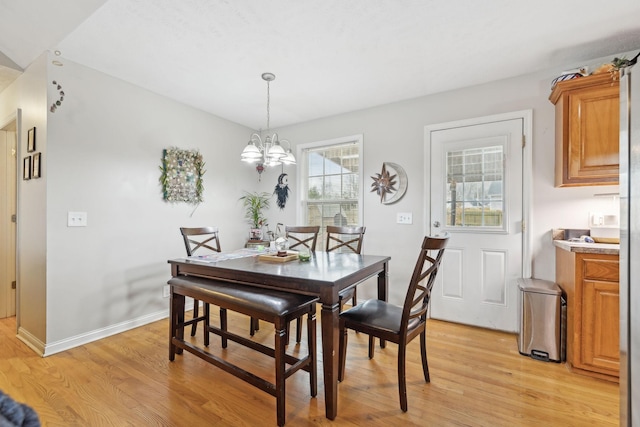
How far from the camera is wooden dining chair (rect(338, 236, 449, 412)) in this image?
1.68m

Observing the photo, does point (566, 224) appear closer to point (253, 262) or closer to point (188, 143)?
point (253, 262)

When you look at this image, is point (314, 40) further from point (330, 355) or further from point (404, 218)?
point (330, 355)

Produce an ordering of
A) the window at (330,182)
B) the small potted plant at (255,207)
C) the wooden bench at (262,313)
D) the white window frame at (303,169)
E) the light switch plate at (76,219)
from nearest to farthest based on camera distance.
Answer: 1. the wooden bench at (262,313)
2. the light switch plate at (76,219)
3. the window at (330,182)
4. the white window frame at (303,169)
5. the small potted plant at (255,207)

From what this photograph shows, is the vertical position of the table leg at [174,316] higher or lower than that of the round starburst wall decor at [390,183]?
lower

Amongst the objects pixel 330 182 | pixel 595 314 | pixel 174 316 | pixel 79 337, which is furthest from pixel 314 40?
pixel 79 337

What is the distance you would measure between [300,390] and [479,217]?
2271 millimetres

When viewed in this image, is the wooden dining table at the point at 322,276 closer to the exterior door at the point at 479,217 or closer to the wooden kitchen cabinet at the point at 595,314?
the exterior door at the point at 479,217

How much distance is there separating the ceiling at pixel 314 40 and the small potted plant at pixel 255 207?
1594 mm

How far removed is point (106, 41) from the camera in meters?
2.25

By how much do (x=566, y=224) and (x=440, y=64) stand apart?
1743 mm

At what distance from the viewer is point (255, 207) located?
4270mm

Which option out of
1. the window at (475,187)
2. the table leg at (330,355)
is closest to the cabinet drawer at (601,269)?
the window at (475,187)

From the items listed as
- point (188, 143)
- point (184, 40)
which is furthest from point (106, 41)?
point (188, 143)

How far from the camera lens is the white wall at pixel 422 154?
2.63m
